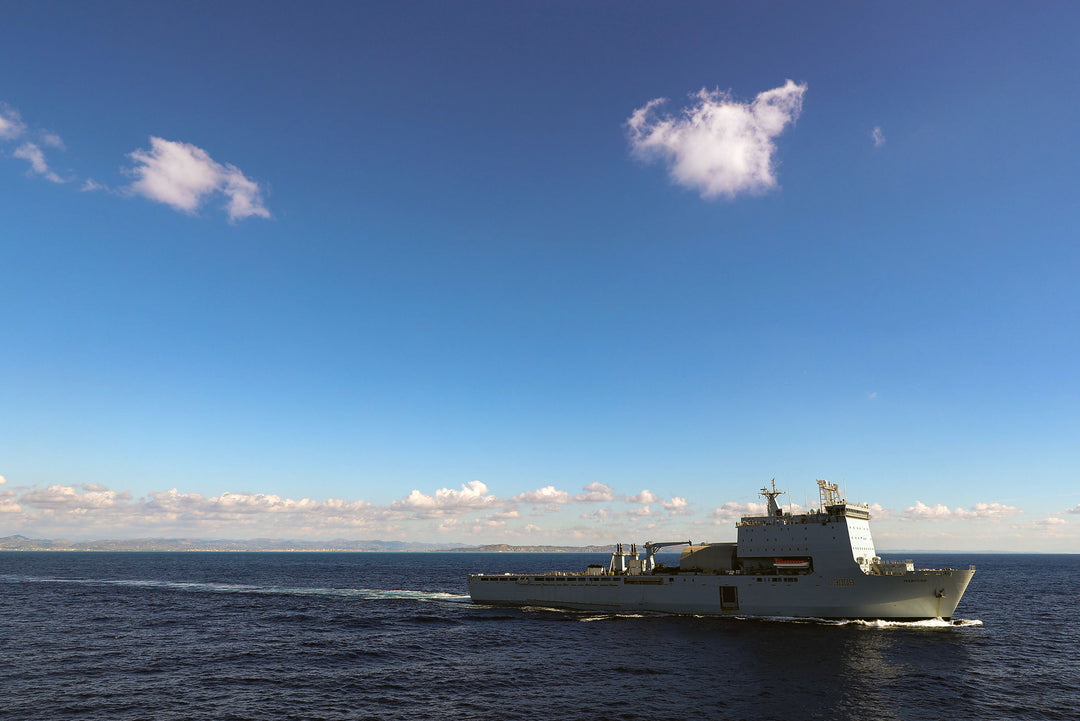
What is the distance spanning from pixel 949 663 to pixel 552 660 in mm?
31056

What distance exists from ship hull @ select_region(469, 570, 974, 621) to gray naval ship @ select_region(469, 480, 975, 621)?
98mm

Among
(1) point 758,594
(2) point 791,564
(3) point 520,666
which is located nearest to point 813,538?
(2) point 791,564

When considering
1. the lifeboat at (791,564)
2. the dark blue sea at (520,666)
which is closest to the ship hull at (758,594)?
the lifeboat at (791,564)

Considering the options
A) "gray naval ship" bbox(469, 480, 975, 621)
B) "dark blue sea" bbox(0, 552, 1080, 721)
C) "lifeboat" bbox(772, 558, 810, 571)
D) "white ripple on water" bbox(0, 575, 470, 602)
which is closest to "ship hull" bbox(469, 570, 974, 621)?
"gray naval ship" bbox(469, 480, 975, 621)

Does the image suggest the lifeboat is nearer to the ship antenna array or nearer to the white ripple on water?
the ship antenna array

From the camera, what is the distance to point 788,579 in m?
57.9

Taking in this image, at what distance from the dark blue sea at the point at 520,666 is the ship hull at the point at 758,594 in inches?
→ 60.1

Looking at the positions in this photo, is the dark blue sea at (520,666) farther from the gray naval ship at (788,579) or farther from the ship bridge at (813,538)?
the ship bridge at (813,538)

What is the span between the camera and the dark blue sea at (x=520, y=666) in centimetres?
3344

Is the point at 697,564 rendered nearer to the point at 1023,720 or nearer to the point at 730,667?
the point at 730,667

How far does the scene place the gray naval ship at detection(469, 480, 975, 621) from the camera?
5419cm

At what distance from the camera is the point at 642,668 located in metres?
41.9

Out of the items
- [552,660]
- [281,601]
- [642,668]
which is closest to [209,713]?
[552,660]

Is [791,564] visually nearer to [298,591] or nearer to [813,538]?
[813,538]
